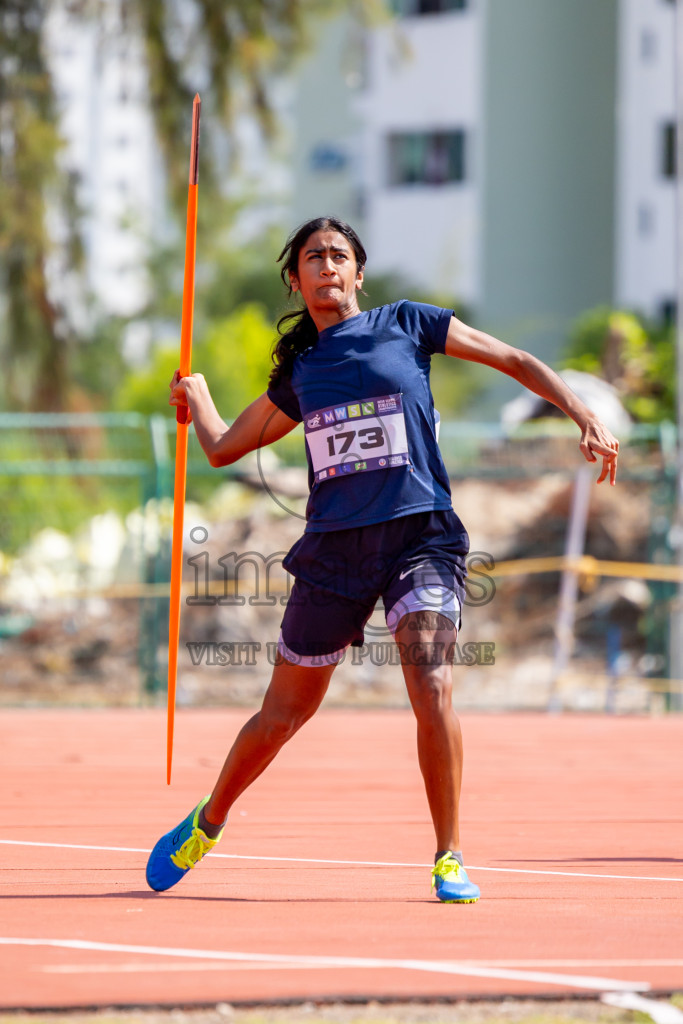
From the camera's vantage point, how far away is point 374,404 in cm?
431

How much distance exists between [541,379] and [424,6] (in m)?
31.5

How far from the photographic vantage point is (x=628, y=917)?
4055 millimetres

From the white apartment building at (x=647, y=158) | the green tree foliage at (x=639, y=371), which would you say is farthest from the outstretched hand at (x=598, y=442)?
the white apartment building at (x=647, y=158)

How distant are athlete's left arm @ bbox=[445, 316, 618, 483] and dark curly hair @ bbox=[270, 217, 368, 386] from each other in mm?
404

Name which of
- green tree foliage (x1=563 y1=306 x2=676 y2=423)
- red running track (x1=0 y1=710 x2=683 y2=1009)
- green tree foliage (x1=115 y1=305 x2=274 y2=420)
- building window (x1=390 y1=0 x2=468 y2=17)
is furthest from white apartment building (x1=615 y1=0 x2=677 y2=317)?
red running track (x1=0 y1=710 x2=683 y2=1009)

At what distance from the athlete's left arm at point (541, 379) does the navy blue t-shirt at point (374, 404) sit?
0.06m

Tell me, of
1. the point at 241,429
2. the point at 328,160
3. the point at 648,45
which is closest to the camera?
the point at 241,429

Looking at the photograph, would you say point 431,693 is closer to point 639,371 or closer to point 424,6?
point 639,371

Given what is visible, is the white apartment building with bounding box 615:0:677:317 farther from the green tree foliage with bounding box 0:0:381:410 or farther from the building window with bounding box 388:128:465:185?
the green tree foliage with bounding box 0:0:381:410

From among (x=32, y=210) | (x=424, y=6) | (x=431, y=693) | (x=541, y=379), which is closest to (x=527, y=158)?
(x=424, y=6)

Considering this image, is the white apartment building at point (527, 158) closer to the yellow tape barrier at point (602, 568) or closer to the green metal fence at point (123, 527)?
the green metal fence at point (123, 527)

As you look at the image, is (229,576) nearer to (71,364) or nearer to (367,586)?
(71,364)

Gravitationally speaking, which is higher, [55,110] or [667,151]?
[667,151]

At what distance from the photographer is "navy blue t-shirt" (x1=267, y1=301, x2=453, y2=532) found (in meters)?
4.30
